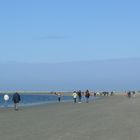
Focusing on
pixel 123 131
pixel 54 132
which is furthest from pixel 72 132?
pixel 123 131

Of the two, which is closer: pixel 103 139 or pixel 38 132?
pixel 103 139

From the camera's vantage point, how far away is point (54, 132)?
21734mm

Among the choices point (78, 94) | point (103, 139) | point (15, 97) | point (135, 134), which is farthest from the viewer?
point (78, 94)

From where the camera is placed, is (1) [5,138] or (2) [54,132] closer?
(1) [5,138]

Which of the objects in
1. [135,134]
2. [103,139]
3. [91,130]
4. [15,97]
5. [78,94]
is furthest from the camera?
[78,94]

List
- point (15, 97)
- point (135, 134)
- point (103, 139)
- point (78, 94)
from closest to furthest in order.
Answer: point (103, 139) < point (135, 134) < point (15, 97) < point (78, 94)

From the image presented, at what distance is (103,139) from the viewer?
19188 mm

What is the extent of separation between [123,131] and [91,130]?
1.39m

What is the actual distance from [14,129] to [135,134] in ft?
18.5

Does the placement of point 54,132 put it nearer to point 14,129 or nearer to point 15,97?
point 14,129

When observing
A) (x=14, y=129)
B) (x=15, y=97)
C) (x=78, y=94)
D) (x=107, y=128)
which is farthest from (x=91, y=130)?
(x=78, y=94)

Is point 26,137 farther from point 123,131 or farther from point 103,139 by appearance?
point 123,131

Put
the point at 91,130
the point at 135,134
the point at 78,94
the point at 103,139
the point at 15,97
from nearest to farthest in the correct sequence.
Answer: the point at 103,139 < the point at 135,134 < the point at 91,130 < the point at 15,97 < the point at 78,94

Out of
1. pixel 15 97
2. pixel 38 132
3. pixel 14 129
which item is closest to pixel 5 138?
pixel 38 132
